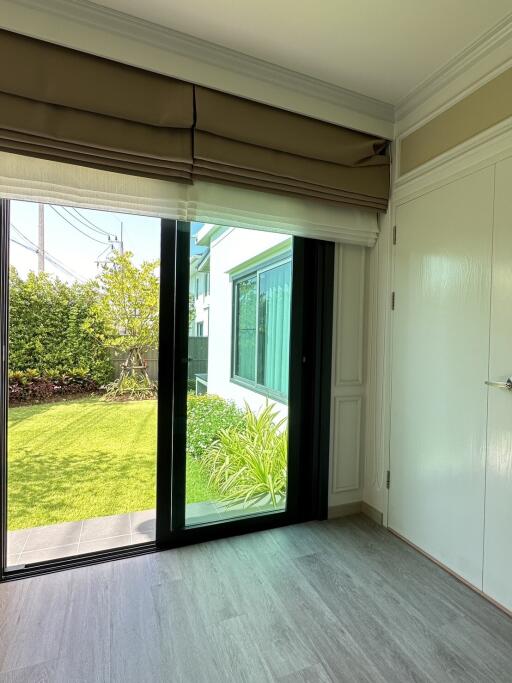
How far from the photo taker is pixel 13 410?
6.50 ft

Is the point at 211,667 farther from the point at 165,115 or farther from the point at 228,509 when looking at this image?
the point at 165,115

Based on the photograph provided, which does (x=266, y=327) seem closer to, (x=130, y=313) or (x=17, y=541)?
(x=130, y=313)

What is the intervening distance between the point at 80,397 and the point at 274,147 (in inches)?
70.3

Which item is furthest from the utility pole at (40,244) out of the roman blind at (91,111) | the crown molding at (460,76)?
the crown molding at (460,76)

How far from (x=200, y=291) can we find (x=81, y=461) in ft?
4.11

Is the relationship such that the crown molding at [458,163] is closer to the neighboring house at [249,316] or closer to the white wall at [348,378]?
the white wall at [348,378]

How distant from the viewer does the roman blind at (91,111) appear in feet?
5.18

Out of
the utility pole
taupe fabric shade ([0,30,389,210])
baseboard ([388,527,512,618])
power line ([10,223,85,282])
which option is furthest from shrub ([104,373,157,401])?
baseboard ([388,527,512,618])

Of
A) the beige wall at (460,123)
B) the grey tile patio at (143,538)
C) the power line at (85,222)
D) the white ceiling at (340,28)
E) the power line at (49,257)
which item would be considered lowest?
the grey tile patio at (143,538)

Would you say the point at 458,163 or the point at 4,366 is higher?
the point at 458,163

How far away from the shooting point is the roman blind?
5.18 ft

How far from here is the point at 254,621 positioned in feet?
5.16

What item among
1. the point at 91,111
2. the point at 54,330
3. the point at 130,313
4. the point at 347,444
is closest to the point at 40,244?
Answer: the point at 54,330

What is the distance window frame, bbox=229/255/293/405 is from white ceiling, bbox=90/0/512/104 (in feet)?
3.40
